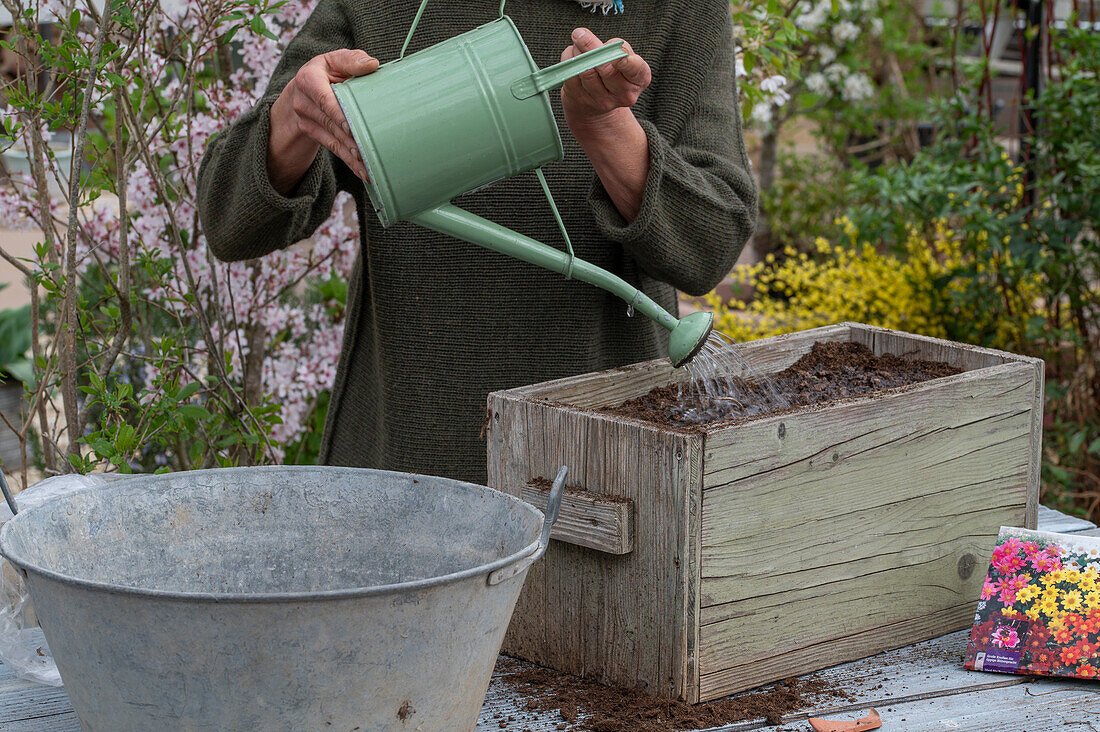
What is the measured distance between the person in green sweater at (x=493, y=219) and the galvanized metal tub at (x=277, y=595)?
0.50m

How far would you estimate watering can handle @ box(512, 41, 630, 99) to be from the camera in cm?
108

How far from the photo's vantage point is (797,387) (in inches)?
55.4

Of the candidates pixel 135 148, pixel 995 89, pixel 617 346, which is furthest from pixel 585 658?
pixel 995 89

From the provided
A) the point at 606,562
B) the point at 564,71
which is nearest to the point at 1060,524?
the point at 606,562

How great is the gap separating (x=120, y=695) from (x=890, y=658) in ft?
2.80

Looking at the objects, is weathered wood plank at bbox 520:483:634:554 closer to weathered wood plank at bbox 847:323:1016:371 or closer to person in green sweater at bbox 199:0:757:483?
person in green sweater at bbox 199:0:757:483

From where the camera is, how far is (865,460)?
48.7 inches

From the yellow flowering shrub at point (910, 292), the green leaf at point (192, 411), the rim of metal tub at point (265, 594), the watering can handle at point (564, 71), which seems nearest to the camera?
the rim of metal tub at point (265, 594)

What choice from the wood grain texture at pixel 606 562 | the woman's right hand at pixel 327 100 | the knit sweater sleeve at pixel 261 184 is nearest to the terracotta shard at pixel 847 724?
the wood grain texture at pixel 606 562

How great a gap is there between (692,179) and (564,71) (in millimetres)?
392

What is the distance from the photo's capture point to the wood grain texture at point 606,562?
1116 mm

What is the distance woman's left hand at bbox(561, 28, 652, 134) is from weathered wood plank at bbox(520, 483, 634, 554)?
43cm

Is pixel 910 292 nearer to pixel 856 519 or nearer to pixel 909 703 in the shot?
pixel 856 519

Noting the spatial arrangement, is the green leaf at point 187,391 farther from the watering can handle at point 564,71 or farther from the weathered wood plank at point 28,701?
the watering can handle at point 564,71
